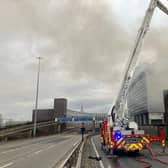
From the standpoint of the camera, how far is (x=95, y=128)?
90.6 metres

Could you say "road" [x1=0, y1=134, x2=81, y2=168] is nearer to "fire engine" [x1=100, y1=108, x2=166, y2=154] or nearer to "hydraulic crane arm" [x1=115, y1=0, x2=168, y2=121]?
"fire engine" [x1=100, y1=108, x2=166, y2=154]

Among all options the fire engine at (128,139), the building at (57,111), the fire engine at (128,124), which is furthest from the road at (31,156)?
the building at (57,111)

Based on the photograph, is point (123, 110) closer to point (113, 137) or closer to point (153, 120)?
point (113, 137)

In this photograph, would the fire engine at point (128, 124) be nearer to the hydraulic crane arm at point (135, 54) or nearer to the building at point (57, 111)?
the hydraulic crane arm at point (135, 54)

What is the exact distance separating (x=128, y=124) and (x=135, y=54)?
4.81 meters

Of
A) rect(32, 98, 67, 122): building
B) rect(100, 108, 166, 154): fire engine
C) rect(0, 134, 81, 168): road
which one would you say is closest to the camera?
rect(0, 134, 81, 168): road

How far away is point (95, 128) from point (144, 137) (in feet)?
254

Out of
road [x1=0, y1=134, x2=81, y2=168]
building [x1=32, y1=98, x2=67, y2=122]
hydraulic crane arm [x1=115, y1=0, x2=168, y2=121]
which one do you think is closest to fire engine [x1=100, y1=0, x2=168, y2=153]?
hydraulic crane arm [x1=115, y1=0, x2=168, y2=121]

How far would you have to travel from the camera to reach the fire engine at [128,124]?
46.3 feet

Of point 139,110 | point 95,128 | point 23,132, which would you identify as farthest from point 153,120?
point 23,132

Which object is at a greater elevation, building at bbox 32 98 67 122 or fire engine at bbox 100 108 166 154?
building at bbox 32 98 67 122

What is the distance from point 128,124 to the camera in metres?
15.5

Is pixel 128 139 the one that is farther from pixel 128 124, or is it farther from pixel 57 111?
pixel 57 111

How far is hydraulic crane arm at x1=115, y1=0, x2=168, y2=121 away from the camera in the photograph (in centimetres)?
1449
